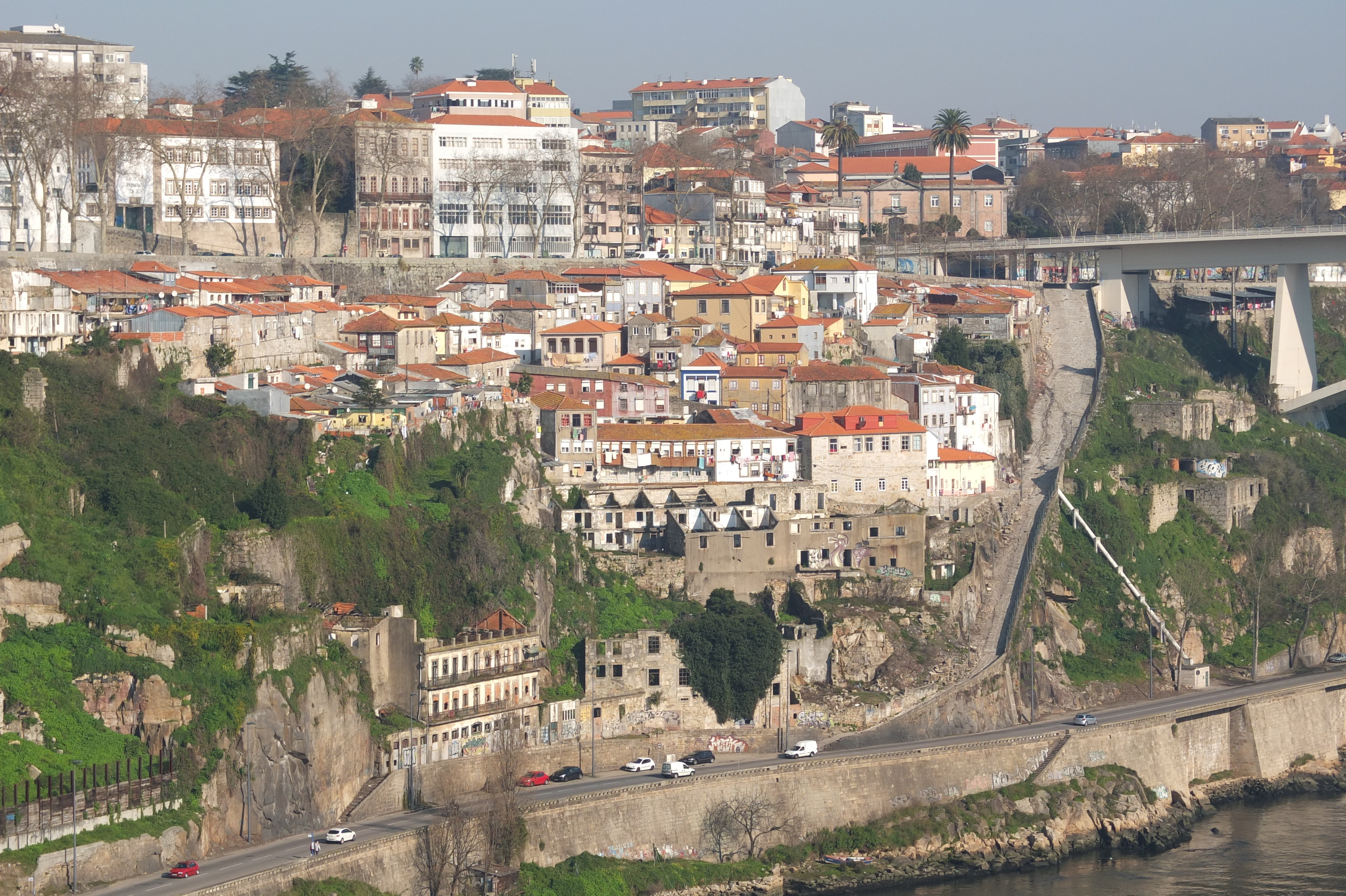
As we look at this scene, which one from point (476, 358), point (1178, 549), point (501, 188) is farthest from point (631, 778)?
point (501, 188)

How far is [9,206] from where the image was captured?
9456 cm

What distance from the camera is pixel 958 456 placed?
84.6m

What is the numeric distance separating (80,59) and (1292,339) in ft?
201

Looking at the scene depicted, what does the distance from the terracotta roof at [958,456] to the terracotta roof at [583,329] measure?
1389cm

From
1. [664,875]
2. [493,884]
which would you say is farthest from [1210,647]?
[493,884]

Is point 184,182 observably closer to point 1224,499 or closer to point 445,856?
point 1224,499

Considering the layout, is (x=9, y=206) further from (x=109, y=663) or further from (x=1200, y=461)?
(x=1200, y=461)

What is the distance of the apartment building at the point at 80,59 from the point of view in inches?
4306

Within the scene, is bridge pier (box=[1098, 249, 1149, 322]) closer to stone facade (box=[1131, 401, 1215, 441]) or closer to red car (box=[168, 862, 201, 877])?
stone facade (box=[1131, 401, 1215, 441])

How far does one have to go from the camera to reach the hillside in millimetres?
82125

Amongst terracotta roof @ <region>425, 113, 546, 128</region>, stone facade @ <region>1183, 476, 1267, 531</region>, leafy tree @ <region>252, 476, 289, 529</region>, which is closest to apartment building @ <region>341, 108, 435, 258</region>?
terracotta roof @ <region>425, 113, 546, 128</region>

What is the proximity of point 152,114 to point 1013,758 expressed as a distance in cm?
5386

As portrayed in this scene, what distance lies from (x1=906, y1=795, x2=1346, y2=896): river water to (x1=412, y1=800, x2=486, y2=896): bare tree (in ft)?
45.6

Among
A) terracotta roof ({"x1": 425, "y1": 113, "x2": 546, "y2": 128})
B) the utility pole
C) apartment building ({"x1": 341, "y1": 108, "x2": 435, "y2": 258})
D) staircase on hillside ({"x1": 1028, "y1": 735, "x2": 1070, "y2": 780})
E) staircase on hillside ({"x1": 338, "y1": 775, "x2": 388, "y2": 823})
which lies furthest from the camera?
terracotta roof ({"x1": 425, "y1": 113, "x2": 546, "y2": 128})
